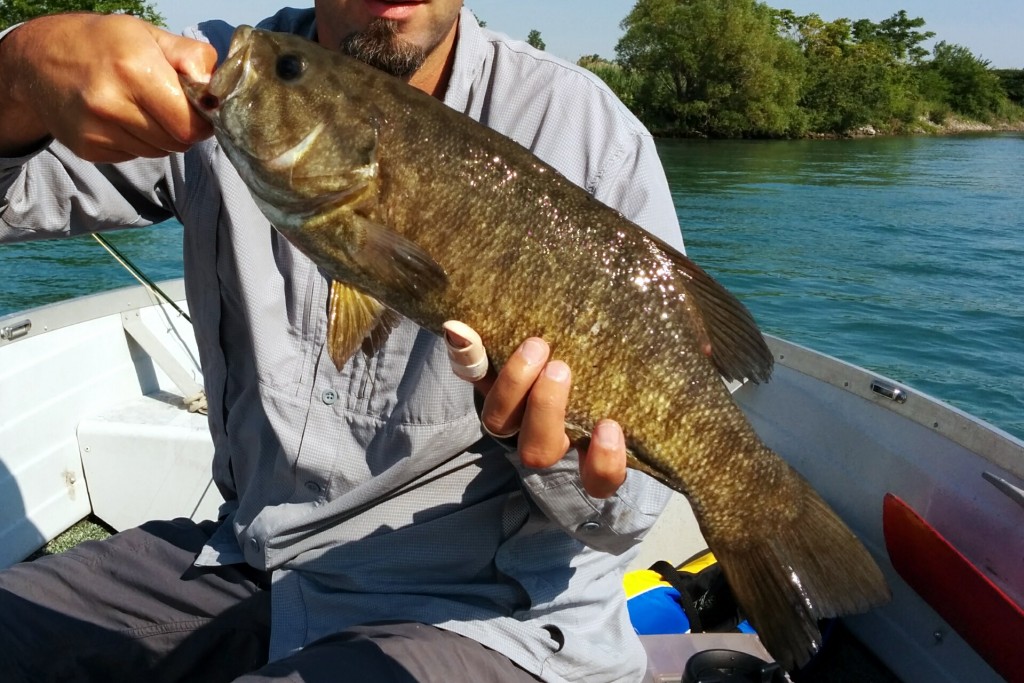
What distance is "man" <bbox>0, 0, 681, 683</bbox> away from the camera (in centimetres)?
227

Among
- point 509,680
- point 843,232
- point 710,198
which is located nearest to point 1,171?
point 509,680

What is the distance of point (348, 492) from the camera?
7.78ft

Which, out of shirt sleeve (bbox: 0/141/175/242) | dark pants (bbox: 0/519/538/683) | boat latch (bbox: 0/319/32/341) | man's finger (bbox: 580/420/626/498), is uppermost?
shirt sleeve (bbox: 0/141/175/242)

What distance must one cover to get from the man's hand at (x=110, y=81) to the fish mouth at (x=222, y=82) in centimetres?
2

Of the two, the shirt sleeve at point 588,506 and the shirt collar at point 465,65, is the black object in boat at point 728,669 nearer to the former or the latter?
the shirt sleeve at point 588,506

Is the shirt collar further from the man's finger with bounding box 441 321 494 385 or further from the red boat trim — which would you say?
the red boat trim

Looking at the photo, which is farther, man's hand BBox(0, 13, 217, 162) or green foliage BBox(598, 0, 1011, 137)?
green foliage BBox(598, 0, 1011, 137)

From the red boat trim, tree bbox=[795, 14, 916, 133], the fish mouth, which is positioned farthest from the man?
tree bbox=[795, 14, 916, 133]

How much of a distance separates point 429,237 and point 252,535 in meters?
1.17

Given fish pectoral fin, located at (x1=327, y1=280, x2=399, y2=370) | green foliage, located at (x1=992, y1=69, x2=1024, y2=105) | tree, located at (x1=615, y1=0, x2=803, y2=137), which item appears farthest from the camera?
green foliage, located at (x1=992, y1=69, x2=1024, y2=105)

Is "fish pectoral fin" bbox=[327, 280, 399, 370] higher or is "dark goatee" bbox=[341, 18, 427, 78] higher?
"dark goatee" bbox=[341, 18, 427, 78]

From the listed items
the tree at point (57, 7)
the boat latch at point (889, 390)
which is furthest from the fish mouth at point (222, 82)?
the tree at point (57, 7)

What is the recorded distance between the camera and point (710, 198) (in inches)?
988

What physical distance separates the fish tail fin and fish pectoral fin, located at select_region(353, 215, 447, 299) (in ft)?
3.00
